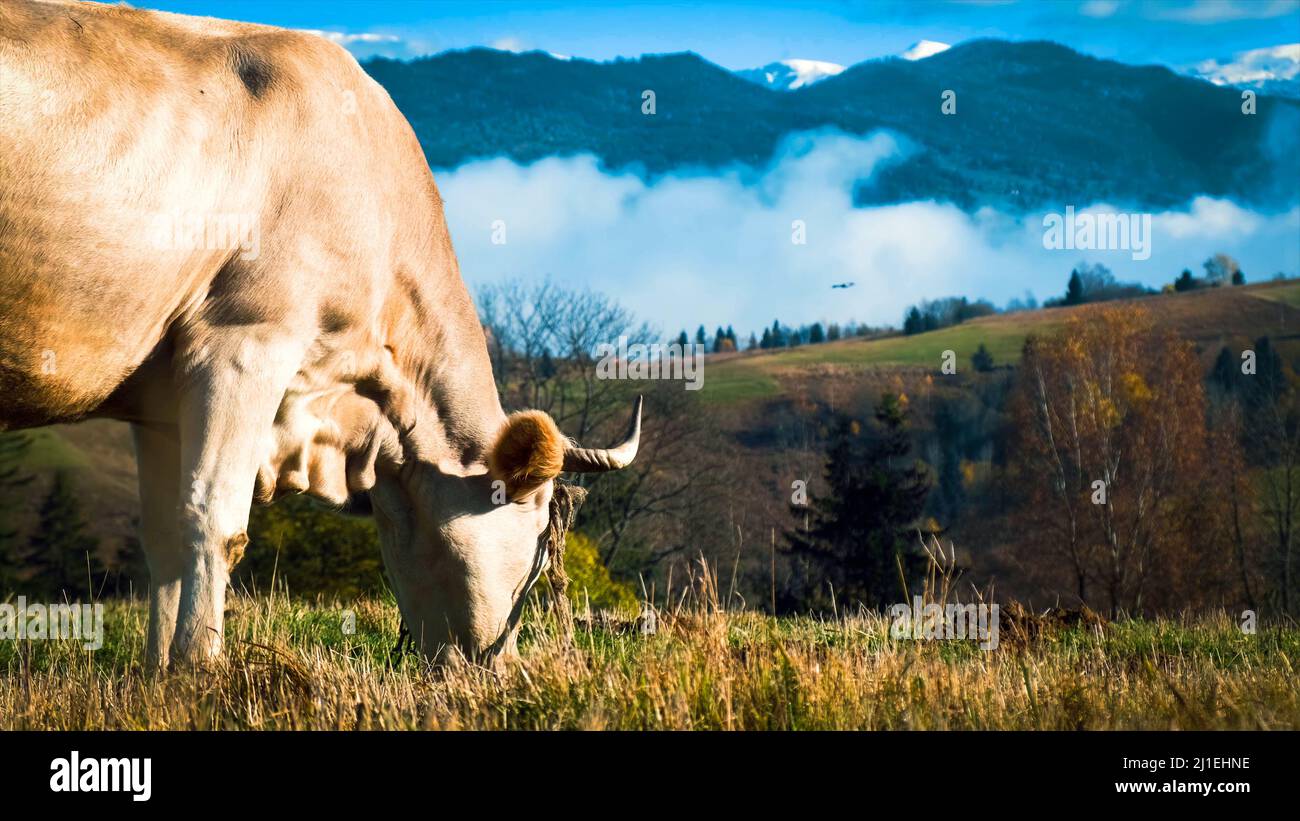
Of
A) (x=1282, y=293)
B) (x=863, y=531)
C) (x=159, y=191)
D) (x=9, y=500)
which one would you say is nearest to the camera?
(x=159, y=191)

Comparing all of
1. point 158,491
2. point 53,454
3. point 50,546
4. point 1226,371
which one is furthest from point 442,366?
point 53,454

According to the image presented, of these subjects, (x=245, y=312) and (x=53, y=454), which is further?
(x=53, y=454)

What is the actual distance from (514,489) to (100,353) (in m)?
2.37

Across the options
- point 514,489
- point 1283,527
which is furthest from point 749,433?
point 514,489

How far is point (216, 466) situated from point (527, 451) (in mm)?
1808

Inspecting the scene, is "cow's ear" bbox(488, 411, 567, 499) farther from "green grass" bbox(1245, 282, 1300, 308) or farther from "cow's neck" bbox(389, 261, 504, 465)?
"green grass" bbox(1245, 282, 1300, 308)

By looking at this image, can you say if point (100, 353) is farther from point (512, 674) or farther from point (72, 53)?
point (512, 674)

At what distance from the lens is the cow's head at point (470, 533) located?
698 cm

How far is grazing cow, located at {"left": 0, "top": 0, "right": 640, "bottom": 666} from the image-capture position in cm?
547

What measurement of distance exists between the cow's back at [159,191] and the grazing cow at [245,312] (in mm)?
10

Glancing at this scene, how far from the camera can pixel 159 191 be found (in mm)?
5676

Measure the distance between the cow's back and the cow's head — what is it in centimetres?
116

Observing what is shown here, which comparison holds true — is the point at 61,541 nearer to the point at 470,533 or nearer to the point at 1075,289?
the point at 470,533

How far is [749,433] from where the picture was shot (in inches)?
5010
